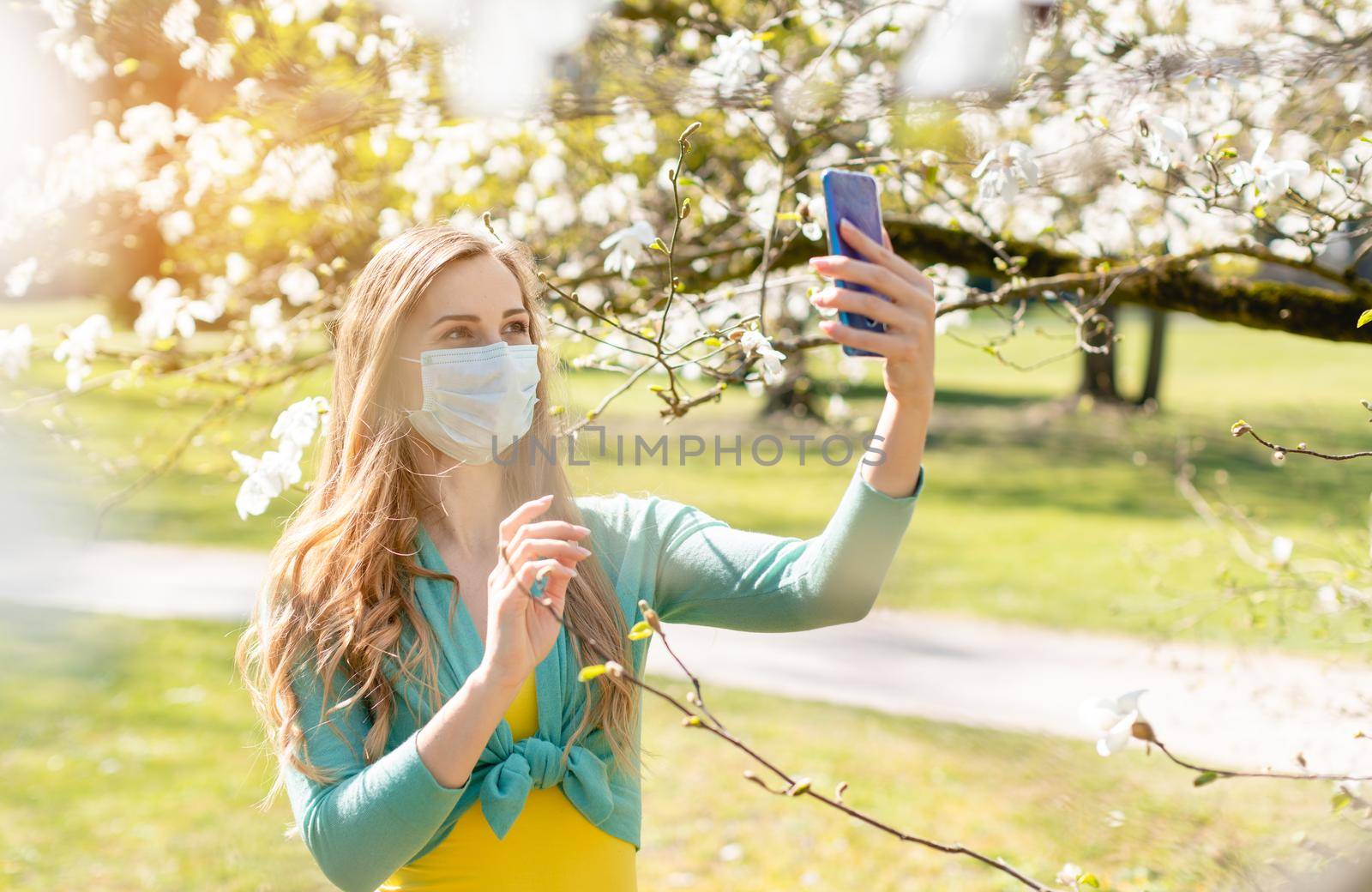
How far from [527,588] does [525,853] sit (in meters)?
0.58

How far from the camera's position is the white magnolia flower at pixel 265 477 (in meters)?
2.00

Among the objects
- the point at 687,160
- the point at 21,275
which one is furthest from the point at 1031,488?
the point at 21,275

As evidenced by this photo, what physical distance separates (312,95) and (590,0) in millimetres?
1000

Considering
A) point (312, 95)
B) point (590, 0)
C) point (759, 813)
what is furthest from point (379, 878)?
point (759, 813)

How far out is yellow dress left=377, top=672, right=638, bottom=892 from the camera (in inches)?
68.2

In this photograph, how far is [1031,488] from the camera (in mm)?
12789

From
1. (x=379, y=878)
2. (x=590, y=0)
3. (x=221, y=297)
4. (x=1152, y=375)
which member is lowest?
(x=1152, y=375)

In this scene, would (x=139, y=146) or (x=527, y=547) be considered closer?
(x=527, y=547)

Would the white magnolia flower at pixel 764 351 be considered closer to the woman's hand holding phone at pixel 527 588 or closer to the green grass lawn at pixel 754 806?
the woman's hand holding phone at pixel 527 588

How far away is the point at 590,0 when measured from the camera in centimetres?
376

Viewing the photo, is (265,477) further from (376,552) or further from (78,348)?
(78,348)

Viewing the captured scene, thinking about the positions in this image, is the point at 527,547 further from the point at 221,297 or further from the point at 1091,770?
the point at 1091,770

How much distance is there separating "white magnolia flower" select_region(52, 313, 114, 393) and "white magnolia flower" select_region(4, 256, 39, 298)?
0.79 meters

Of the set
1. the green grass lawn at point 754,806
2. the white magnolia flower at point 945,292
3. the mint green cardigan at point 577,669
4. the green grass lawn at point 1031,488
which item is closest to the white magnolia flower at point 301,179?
the green grass lawn at point 1031,488
